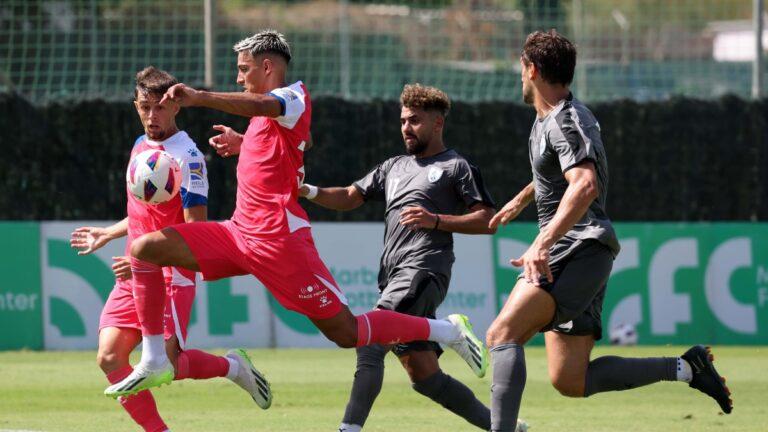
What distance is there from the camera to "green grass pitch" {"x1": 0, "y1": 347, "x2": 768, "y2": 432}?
9445 mm

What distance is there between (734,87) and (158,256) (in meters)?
13.8

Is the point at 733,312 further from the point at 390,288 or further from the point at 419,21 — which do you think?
the point at 390,288

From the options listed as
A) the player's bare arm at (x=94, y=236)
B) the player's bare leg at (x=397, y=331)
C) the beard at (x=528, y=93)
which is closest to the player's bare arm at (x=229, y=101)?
the player's bare leg at (x=397, y=331)

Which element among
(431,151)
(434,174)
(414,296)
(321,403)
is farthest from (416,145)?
(321,403)

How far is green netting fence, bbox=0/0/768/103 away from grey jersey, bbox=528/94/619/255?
9099mm

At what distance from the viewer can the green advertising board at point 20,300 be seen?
48.6ft

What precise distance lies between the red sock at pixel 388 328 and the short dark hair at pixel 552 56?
61.3 inches

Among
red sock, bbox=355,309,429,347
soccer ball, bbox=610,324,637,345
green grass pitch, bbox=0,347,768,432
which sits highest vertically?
red sock, bbox=355,309,429,347

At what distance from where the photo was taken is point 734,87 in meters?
19.4

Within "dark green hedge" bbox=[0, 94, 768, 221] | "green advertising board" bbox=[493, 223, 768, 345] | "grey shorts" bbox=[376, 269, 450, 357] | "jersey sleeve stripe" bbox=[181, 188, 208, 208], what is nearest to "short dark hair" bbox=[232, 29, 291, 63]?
"jersey sleeve stripe" bbox=[181, 188, 208, 208]

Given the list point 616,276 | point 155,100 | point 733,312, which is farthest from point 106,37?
point 155,100

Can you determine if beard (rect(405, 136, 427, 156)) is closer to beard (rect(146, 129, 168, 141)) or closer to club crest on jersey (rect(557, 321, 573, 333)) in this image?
beard (rect(146, 129, 168, 141))

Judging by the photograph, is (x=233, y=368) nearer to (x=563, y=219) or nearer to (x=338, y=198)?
(x=338, y=198)

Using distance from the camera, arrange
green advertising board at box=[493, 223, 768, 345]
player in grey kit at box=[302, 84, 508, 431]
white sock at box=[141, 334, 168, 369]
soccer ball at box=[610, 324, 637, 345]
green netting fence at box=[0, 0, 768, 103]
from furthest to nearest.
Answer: green netting fence at box=[0, 0, 768, 103]
green advertising board at box=[493, 223, 768, 345]
soccer ball at box=[610, 324, 637, 345]
player in grey kit at box=[302, 84, 508, 431]
white sock at box=[141, 334, 168, 369]
